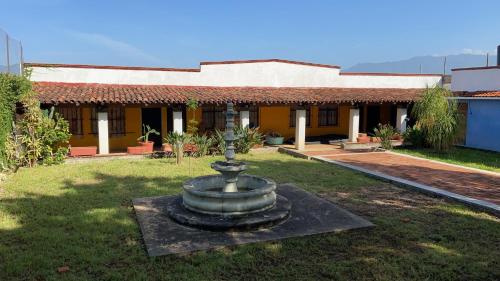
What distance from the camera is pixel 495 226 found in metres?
7.00

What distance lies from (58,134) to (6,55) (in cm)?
304

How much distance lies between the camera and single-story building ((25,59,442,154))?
49.5ft

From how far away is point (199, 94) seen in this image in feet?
53.9

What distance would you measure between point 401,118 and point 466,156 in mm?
4723

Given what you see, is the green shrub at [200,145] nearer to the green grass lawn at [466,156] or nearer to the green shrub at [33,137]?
the green shrub at [33,137]

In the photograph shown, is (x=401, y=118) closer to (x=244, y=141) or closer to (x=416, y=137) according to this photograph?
(x=416, y=137)

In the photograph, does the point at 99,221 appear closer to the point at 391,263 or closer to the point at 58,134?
the point at 391,263

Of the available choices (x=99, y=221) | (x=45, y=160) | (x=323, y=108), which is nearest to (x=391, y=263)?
(x=99, y=221)

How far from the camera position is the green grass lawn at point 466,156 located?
1355cm

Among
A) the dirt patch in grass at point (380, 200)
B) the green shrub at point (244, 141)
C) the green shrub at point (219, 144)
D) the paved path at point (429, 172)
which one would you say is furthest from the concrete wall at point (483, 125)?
the green shrub at point (219, 144)

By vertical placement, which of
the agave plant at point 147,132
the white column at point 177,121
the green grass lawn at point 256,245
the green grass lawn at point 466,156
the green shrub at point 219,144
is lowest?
the green grass lawn at point 256,245

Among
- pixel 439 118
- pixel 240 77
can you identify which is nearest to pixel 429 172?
pixel 439 118

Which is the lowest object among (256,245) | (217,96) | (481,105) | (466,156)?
(256,245)

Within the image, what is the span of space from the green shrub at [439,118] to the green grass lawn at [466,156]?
1.84 feet
